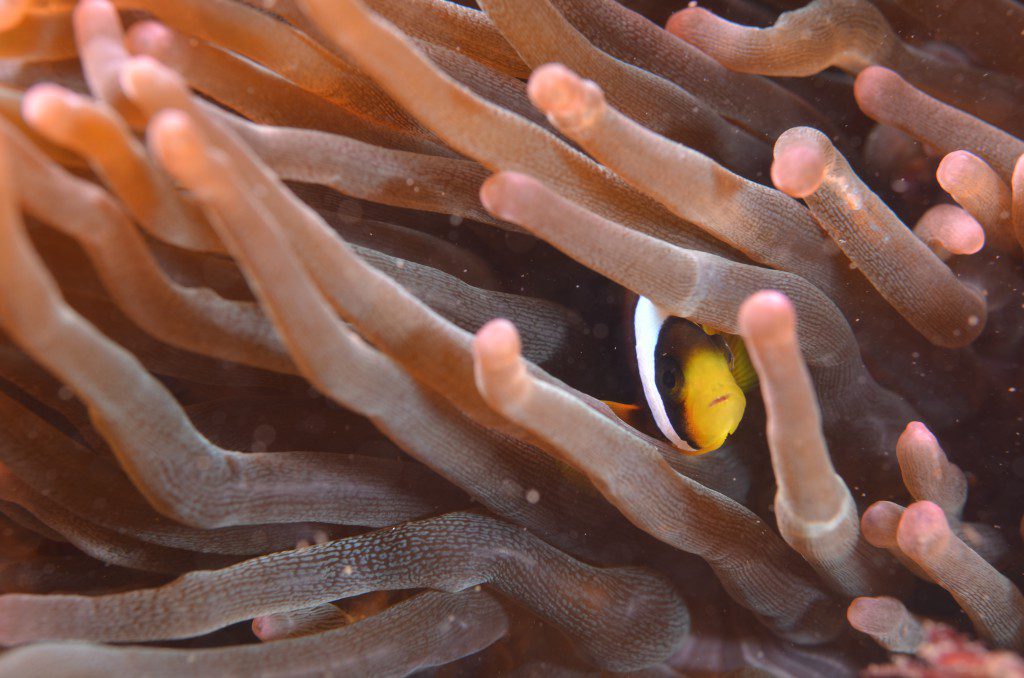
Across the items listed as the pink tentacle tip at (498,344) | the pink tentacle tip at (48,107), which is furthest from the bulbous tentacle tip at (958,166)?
the pink tentacle tip at (48,107)

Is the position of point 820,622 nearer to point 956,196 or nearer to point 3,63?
point 956,196

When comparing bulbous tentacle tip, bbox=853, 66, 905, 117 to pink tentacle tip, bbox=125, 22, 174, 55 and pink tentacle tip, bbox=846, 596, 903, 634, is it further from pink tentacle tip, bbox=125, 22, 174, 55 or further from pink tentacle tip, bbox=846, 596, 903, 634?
pink tentacle tip, bbox=125, 22, 174, 55

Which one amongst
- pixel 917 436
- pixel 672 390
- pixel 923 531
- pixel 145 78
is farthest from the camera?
pixel 672 390

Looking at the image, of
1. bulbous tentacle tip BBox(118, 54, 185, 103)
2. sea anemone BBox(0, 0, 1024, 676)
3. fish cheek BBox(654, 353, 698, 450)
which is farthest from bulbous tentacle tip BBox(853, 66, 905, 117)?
bulbous tentacle tip BBox(118, 54, 185, 103)

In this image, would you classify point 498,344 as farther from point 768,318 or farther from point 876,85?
point 876,85

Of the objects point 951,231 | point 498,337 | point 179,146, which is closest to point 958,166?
point 951,231

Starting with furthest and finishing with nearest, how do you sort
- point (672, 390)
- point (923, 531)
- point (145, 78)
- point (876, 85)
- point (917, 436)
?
point (672, 390)
point (876, 85)
point (917, 436)
point (923, 531)
point (145, 78)

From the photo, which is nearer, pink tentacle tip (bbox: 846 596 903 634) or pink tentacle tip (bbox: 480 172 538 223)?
pink tentacle tip (bbox: 480 172 538 223)

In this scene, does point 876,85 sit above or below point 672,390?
above
